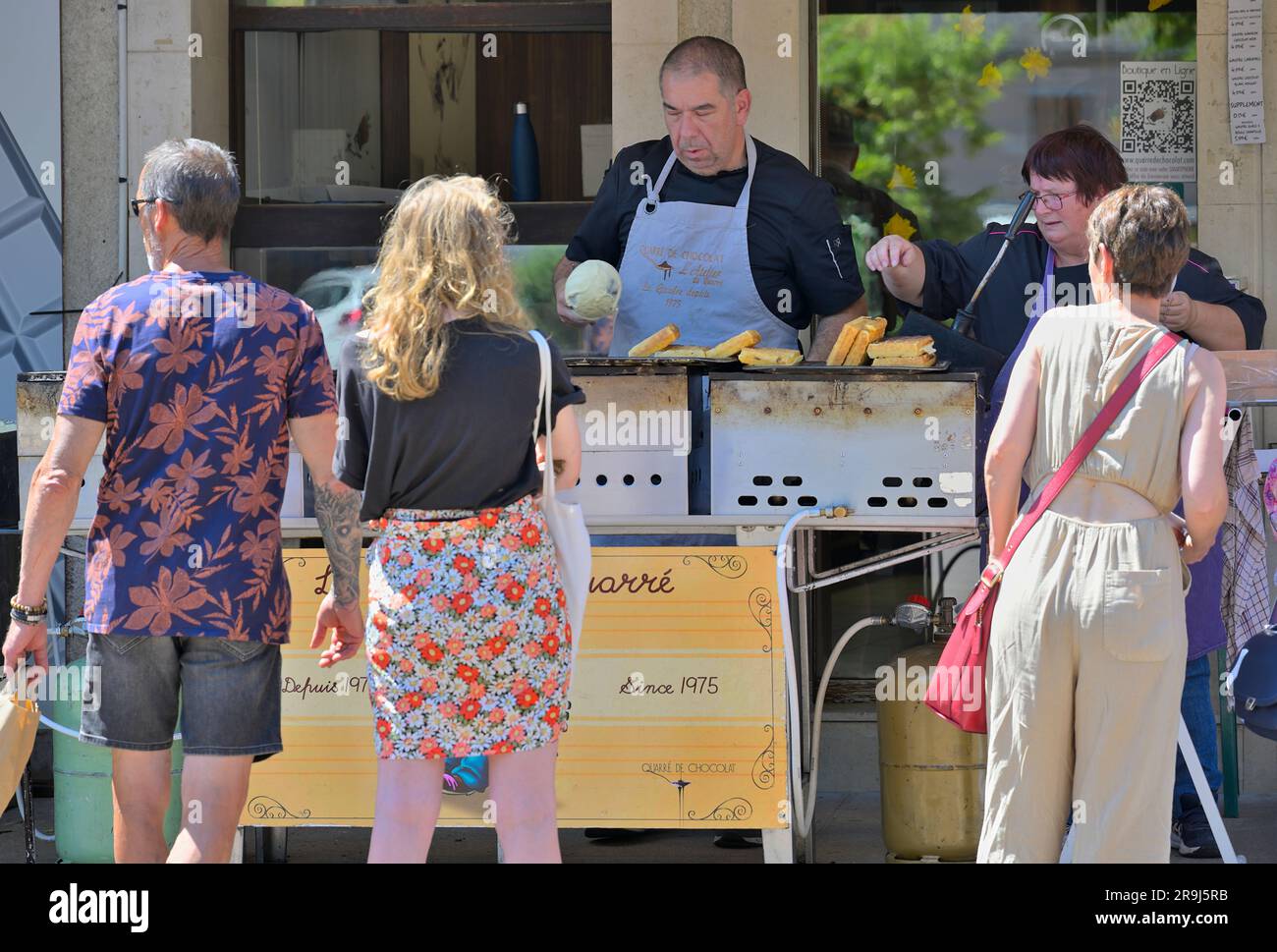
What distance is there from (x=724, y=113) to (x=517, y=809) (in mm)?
2579

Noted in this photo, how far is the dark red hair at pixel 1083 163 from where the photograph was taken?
15.7ft

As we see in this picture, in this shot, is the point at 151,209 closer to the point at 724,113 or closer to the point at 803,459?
the point at 803,459

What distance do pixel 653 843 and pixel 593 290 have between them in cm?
179

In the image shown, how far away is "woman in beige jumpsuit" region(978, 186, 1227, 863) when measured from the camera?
357 centimetres

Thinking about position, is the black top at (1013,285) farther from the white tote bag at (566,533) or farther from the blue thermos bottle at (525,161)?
the white tote bag at (566,533)

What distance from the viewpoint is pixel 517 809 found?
11.5 ft

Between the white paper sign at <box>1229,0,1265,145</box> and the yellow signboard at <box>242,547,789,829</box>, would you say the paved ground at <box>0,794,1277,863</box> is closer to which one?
the yellow signboard at <box>242,547,789,829</box>

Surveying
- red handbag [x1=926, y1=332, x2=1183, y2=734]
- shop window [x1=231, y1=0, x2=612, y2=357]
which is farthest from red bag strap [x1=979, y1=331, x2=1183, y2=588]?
shop window [x1=231, y1=0, x2=612, y2=357]

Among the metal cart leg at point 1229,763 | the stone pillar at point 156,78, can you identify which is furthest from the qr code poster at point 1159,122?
the stone pillar at point 156,78

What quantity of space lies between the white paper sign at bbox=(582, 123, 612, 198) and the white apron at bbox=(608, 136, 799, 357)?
121 centimetres

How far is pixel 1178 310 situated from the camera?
4.75 m

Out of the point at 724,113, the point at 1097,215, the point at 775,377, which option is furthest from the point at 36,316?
the point at 1097,215

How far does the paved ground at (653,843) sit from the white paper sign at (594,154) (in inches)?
96.9

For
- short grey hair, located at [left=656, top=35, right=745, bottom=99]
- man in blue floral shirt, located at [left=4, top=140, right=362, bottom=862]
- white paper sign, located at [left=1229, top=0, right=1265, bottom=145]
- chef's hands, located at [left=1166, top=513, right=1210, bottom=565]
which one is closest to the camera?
man in blue floral shirt, located at [left=4, top=140, right=362, bottom=862]
